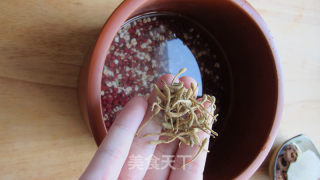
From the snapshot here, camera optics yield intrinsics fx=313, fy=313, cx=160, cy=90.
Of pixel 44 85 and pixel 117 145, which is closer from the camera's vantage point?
pixel 117 145

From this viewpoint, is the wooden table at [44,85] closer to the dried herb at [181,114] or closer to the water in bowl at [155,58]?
the water in bowl at [155,58]

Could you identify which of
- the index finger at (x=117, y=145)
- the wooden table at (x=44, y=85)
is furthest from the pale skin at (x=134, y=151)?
the wooden table at (x=44, y=85)

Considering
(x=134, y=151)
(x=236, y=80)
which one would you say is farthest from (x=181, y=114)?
(x=236, y=80)

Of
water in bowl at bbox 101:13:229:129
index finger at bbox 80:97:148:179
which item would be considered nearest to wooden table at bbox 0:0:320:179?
water in bowl at bbox 101:13:229:129

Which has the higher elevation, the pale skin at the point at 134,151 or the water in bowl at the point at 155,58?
the water in bowl at the point at 155,58

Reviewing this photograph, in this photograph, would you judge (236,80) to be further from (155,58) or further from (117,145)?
(117,145)
